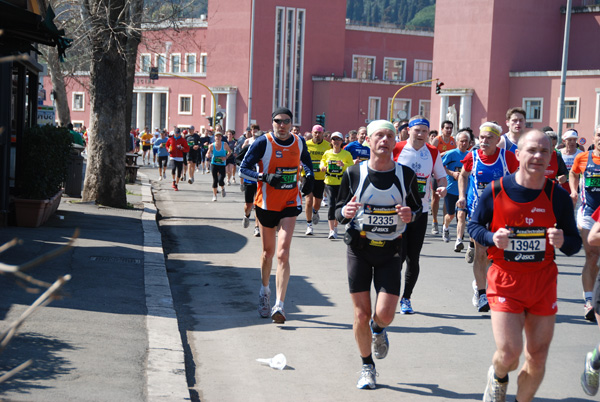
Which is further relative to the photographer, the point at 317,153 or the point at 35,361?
the point at 317,153

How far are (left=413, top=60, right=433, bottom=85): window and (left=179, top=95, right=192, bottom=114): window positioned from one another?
21768mm

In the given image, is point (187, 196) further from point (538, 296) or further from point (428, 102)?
point (428, 102)

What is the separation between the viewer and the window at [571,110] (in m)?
56.4

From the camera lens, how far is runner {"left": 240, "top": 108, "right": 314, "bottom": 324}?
8.35 metres

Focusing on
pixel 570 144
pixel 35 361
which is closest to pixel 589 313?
pixel 570 144

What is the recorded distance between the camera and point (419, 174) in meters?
9.84

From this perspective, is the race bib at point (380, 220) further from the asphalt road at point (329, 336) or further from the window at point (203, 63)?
the window at point (203, 63)

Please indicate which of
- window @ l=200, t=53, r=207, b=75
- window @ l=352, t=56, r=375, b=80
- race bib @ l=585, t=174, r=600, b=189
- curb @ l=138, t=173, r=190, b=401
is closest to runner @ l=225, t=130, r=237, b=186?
curb @ l=138, t=173, r=190, b=401

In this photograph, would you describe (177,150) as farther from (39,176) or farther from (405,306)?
(405,306)

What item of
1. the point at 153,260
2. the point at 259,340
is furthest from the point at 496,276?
the point at 153,260

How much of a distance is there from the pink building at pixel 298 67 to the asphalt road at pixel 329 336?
198 ft

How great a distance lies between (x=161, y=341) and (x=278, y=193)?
2.21 m

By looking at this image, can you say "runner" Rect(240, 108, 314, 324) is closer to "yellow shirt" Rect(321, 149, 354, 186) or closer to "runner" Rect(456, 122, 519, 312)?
"runner" Rect(456, 122, 519, 312)

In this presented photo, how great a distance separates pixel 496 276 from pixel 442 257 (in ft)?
28.2
